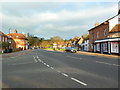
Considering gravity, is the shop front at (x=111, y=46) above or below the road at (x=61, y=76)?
above

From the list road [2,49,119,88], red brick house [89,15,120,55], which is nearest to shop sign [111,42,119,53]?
red brick house [89,15,120,55]

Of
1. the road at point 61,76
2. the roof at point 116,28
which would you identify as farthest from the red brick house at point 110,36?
the road at point 61,76

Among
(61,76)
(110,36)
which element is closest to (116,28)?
(110,36)

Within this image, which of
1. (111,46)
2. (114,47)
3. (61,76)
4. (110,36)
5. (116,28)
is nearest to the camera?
(61,76)

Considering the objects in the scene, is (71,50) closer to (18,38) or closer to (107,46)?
(107,46)

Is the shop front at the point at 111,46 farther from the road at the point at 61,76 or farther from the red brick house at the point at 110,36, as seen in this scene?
the road at the point at 61,76

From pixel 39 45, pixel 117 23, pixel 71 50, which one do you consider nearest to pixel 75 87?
pixel 117 23

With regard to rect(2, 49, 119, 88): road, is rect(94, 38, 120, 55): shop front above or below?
above

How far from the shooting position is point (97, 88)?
5.72m

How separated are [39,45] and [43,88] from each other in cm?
14075

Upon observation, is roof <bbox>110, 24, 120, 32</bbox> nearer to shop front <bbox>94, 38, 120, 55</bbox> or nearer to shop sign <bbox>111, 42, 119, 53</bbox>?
shop front <bbox>94, 38, 120, 55</bbox>

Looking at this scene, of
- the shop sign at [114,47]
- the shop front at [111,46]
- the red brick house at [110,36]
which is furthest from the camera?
the red brick house at [110,36]

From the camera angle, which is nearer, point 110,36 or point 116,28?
point 116,28

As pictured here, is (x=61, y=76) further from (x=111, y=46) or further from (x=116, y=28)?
(x=116, y=28)
